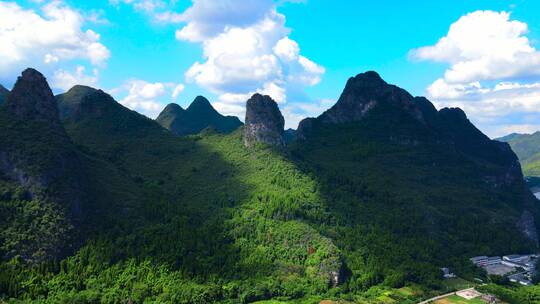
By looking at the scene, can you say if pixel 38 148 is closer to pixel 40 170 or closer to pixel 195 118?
pixel 40 170

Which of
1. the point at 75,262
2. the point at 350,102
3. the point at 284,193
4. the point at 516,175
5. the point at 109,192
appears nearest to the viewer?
the point at 75,262

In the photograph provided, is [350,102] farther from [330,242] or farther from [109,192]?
[109,192]

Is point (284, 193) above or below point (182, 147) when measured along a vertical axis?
below

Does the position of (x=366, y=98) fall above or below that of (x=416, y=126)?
above

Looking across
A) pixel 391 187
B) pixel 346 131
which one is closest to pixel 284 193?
pixel 391 187

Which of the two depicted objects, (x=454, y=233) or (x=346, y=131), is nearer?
(x=454, y=233)

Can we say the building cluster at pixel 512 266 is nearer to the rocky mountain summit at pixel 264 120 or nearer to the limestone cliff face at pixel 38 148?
the rocky mountain summit at pixel 264 120

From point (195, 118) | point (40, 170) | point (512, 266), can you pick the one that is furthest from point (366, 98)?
point (40, 170)
